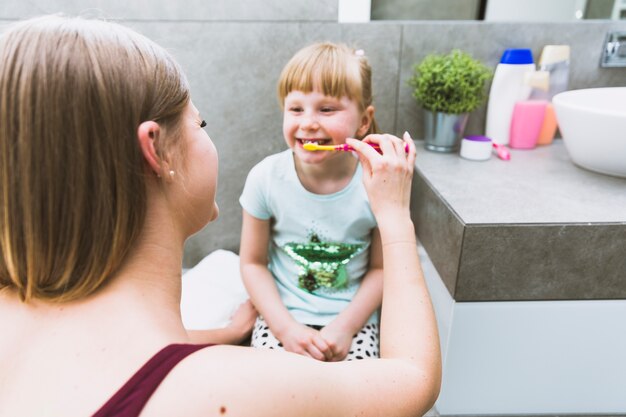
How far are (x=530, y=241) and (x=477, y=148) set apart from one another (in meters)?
0.40

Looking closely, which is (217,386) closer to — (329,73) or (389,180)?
(389,180)

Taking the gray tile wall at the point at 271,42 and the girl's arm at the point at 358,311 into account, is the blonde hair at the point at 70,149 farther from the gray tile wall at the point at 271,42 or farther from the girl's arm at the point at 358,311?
the gray tile wall at the point at 271,42

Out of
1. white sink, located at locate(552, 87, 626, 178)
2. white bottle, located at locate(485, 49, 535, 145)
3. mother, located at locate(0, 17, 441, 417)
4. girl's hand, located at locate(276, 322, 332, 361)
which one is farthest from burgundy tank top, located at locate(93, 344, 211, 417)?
white bottle, located at locate(485, 49, 535, 145)

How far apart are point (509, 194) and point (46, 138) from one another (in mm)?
866

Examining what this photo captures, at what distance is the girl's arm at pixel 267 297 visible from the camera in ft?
3.25

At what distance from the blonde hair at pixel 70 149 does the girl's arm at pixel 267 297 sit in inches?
22.1

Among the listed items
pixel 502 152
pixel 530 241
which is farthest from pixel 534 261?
pixel 502 152

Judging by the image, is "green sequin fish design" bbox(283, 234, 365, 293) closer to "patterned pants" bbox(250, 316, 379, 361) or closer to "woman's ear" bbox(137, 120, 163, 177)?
"patterned pants" bbox(250, 316, 379, 361)

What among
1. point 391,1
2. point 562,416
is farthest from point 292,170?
point 562,416

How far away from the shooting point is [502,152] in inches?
48.3

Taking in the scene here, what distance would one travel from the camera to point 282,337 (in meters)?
1.02

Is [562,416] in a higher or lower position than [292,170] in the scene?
lower

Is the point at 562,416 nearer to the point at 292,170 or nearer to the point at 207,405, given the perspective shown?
the point at 292,170

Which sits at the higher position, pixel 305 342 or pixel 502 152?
pixel 502 152
